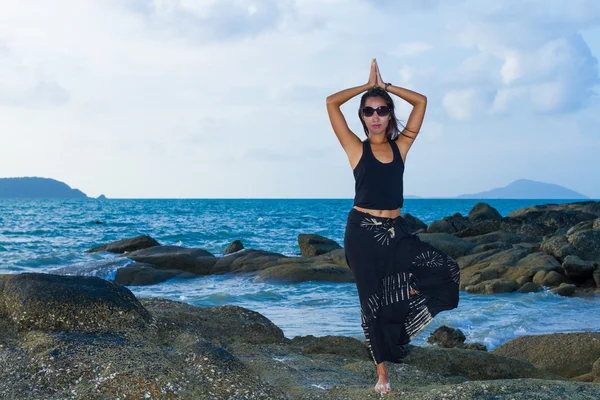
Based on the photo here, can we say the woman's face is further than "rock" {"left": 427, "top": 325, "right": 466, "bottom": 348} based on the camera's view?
No

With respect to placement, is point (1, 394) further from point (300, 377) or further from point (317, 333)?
point (317, 333)

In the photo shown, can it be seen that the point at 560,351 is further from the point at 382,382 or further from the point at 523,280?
the point at 523,280

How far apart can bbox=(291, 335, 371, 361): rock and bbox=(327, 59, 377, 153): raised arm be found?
9.39 ft

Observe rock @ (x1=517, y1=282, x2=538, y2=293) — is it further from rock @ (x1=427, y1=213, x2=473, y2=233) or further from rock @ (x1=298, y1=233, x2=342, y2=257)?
rock @ (x1=427, y1=213, x2=473, y2=233)

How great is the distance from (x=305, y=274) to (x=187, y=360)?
13.2 meters

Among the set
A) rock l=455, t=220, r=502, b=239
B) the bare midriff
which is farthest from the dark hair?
rock l=455, t=220, r=502, b=239

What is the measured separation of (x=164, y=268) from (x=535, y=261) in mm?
11405

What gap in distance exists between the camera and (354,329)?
39.0 ft

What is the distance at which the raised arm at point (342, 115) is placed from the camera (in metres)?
5.38

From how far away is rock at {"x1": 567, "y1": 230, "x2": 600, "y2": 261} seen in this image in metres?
19.1

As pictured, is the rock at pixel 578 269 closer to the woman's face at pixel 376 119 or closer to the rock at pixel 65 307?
the woman's face at pixel 376 119

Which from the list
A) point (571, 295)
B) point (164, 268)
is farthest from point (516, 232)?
point (164, 268)

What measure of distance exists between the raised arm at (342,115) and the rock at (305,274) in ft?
42.5

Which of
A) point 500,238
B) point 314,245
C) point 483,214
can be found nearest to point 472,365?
point 314,245
